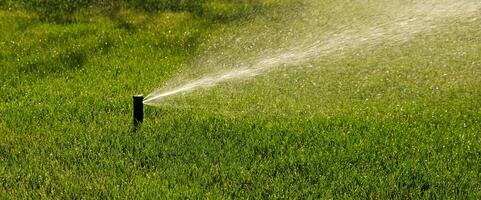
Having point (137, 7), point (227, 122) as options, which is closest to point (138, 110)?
point (227, 122)

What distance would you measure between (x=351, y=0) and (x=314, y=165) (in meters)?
7.56

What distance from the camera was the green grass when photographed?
457 cm

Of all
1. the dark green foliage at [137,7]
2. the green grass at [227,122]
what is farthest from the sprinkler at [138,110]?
the dark green foliage at [137,7]

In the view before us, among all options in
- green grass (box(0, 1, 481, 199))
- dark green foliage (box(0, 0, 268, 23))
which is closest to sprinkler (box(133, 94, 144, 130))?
green grass (box(0, 1, 481, 199))

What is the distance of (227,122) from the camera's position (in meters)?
5.75

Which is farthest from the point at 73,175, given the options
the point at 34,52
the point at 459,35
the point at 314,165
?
the point at 459,35

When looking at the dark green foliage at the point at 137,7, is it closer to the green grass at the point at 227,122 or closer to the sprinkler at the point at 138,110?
the green grass at the point at 227,122

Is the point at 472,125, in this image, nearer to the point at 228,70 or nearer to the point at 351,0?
the point at 228,70

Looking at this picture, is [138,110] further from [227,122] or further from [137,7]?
[137,7]

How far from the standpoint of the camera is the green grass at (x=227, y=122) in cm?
457

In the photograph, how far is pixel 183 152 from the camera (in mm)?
5059

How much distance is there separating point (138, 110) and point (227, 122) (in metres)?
0.86

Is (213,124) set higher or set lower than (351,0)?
lower

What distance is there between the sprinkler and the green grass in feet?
0.29
